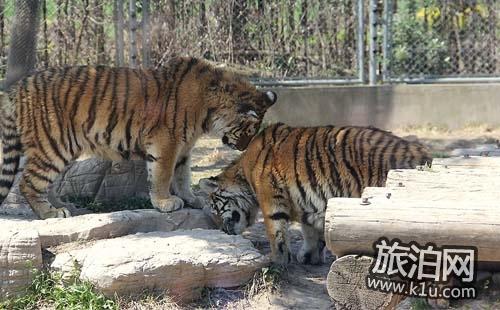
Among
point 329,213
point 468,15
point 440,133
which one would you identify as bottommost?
point 440,133

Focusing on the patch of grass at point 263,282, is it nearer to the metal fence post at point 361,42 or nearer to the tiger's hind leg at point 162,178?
the tiger's hind leg at point 162,178

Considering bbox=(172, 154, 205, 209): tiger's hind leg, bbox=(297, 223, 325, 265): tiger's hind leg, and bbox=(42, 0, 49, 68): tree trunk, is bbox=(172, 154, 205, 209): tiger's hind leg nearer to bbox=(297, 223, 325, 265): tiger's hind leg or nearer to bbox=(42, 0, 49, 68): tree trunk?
bbox=(297, 223, 325, 265): tiger's hind leg

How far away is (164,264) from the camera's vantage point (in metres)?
5.28

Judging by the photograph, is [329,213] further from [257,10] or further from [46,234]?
[257,10]

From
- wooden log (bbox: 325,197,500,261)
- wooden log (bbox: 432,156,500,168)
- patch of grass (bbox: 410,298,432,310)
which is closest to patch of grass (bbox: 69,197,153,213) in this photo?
wooden log (bbox: 432,156,500,168)

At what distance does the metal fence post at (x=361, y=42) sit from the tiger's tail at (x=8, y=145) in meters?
5.39

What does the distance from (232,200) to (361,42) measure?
16.9 feet

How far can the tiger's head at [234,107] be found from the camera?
265 inches

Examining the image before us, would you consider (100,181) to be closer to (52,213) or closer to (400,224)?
(52,213)

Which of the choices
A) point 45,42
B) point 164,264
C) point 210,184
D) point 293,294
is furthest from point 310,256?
point 45,42

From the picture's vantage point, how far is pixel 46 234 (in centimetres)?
573

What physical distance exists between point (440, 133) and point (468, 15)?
1.58 metres

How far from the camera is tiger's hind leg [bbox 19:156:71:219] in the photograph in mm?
6410

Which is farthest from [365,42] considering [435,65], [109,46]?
[109,46]
